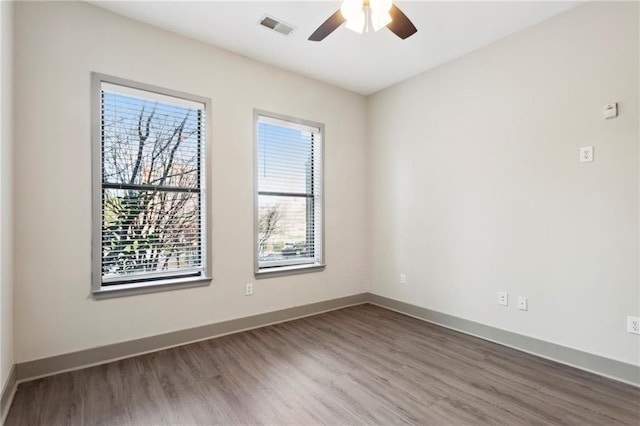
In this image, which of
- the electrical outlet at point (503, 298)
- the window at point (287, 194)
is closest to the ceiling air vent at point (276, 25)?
the window at point (287, 194)

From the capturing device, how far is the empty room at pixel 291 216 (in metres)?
2.21

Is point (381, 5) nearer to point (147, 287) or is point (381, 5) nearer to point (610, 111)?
point (610, 111)

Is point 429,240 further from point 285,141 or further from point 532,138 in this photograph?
point 285,141

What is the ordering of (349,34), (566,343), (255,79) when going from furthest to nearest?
(255,79), (349,34), (566,343)

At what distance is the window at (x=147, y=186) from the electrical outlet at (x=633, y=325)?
11.8ft

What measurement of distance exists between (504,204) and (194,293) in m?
3.18

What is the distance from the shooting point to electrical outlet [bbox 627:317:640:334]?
2.33m

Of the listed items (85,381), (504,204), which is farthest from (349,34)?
(85,381)

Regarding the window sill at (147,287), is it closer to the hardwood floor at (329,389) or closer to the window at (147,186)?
the window at (147,186)

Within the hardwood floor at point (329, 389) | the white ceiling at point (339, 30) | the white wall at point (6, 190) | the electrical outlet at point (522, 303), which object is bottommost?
the hardwood floor at point (329, 389)

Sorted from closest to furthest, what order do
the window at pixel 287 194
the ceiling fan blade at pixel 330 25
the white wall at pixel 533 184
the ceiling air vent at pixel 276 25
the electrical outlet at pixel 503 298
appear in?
the ceiling fan blade at pixel 330 25
the white wall at pixel 533 184
the ceiling air vent at pixel 276 25
the electrical outlet at pixel 503 298
the window at pixel 287 194

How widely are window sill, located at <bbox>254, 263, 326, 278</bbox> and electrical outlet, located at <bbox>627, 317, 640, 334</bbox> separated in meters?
2.88

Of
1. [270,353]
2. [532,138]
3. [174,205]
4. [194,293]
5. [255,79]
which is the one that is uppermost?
[255,79]

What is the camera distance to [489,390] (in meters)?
2.24
